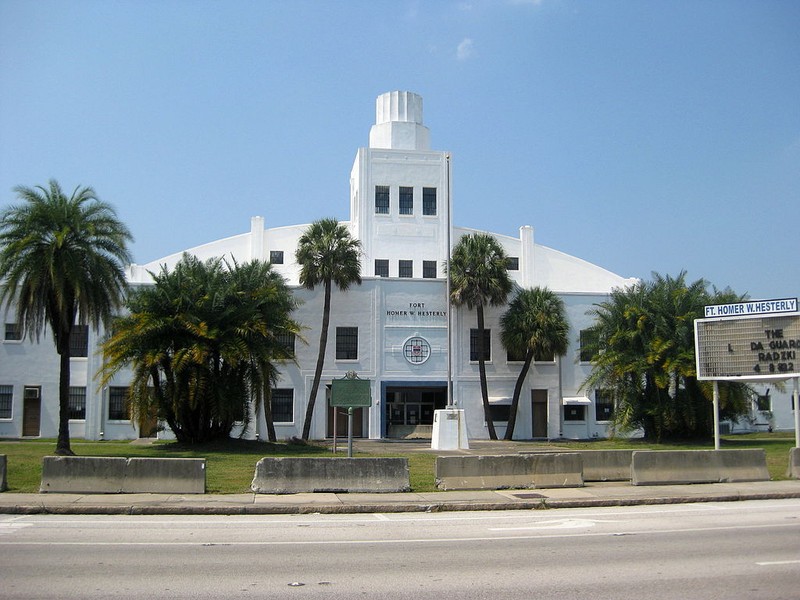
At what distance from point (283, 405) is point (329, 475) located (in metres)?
28.6

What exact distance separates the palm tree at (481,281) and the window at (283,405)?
10.9m

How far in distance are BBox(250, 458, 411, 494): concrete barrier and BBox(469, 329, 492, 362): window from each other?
3025cm

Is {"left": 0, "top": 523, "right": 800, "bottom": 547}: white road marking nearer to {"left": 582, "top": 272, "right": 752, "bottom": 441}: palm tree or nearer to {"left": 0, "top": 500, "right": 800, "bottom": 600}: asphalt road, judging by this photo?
{"left": 0, "top": 500, "right": 800, "bottom": 600}: asphalt road

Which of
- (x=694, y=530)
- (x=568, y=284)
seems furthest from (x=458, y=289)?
(x=694, y=530)

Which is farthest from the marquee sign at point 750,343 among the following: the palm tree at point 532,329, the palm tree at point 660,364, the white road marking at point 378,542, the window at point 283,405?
the window at point 283,405

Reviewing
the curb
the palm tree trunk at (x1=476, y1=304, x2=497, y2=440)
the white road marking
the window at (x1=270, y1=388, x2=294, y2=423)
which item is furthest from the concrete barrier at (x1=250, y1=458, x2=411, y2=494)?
the window at (x1=270, y1=388, x2=294, y2=423)

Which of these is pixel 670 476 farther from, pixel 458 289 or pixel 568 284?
pixel 568 284

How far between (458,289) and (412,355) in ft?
15.5

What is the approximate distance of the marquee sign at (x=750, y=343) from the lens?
22.8m

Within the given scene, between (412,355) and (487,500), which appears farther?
(412,355)

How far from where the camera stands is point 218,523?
14.3m

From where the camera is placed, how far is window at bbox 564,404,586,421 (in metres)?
48.9

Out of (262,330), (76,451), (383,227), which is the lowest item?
(76,451)

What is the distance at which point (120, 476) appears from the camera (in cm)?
1723
